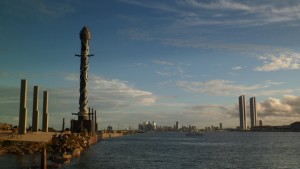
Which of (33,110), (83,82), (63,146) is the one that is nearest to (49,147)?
(63,146)

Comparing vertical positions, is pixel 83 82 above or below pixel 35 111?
above

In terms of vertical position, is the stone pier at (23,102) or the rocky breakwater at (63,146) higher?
the stone pier at (23,102)

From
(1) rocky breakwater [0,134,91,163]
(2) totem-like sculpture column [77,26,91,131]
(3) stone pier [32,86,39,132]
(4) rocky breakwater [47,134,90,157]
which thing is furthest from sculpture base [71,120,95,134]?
(1) rocky breakwater [0,134,91,163]

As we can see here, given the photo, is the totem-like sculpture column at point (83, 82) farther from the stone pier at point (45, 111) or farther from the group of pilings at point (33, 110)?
the group of pilings at point (33, 110)

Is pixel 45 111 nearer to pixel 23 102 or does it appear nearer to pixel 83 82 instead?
pixel 23 102

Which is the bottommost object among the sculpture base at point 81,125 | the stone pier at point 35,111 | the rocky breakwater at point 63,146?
the rocky breakwater at point 63,146

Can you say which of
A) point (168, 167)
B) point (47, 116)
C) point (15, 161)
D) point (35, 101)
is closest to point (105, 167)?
point (168, 167)

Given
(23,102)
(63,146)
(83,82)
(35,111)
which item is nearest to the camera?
(63,146)

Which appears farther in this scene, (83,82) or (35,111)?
(83,82)

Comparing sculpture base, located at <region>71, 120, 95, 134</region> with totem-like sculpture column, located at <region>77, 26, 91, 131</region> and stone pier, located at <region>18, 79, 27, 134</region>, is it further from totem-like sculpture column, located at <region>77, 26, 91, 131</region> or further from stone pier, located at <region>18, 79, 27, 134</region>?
stone pier, located at <region>18, 79, 27, 134</region>

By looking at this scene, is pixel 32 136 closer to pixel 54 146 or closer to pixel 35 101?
pixel 54 146

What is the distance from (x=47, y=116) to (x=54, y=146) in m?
23.9

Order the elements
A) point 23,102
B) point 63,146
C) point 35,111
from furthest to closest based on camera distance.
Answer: point 35,111 → point 23,102 → point 63,146

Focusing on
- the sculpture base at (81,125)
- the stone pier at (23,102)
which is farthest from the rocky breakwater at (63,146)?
the sculpture base at (81,125)
